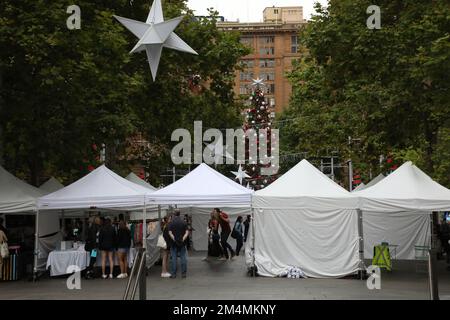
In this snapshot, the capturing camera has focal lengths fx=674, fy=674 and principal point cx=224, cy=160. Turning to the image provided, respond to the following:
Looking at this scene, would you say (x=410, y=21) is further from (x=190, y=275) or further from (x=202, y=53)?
(x=190, y=275)

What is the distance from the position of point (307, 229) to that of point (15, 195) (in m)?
8.91

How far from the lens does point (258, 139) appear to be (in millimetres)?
56844

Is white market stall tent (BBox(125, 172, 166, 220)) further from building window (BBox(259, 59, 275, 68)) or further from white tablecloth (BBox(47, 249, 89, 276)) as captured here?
building window (BBox(259, 59, 275, 68))

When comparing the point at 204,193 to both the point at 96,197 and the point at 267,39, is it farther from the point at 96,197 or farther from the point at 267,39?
the point at 267,39

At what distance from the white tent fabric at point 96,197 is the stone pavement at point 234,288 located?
2.24 m

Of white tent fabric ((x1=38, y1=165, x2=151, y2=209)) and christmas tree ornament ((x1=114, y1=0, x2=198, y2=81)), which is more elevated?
christmas tree ornament ((x1=114, y1=0, x2=198, y2=81))

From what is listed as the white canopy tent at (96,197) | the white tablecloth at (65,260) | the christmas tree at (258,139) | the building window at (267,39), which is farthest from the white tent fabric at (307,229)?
the building window at (267,39)

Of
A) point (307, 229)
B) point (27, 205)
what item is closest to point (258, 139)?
point (307, 229)

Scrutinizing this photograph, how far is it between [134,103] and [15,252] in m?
10.1

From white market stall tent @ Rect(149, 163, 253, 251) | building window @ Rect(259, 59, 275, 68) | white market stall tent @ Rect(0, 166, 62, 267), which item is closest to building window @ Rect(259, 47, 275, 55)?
building window @ Rect(259, 59, 275, 68)

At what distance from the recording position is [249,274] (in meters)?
20.8

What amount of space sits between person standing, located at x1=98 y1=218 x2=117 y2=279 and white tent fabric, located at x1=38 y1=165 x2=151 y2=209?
0.68m

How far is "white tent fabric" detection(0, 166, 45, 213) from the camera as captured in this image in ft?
65.4

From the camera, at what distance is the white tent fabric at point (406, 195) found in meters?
19.5
